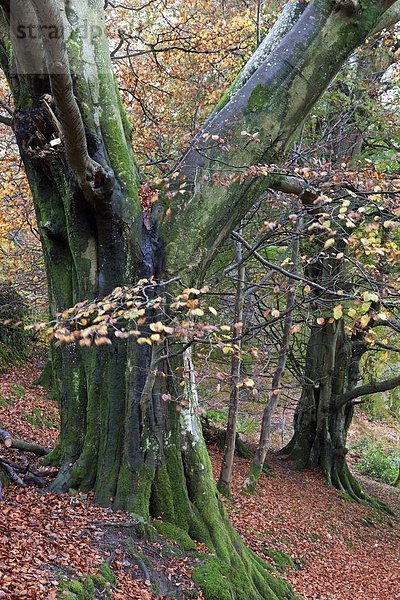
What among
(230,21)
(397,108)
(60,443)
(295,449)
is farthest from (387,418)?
(60,443)

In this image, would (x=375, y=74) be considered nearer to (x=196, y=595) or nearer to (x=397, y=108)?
(x=397, y=108)

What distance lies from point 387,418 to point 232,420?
61.8ft

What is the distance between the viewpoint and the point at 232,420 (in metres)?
9.27

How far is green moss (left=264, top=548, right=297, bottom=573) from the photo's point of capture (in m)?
7.59

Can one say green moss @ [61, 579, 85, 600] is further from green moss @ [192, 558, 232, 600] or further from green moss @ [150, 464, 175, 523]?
green moss @ [150, 464, 175, 523]

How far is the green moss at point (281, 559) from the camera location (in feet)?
24.9

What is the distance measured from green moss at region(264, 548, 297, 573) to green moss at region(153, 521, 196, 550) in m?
3.10

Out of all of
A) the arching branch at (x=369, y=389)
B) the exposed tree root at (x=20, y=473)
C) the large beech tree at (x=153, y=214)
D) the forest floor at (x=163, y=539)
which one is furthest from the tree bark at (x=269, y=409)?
the exposed tree root at (x=20, y=473)

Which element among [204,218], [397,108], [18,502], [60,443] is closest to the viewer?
[18,502]

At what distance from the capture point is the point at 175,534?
16.6 feet

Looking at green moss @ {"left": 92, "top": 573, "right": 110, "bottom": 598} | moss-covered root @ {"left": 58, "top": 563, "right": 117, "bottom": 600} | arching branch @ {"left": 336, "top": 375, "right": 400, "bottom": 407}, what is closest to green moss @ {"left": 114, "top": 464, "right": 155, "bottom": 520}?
moss-covered root @ {"left": 58, "top": 563, "right": 117, "bottom": 600}

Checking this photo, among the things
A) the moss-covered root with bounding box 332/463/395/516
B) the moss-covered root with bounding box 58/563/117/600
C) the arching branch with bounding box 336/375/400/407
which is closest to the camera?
the moss-covered root with bounding box 58/563/117/600

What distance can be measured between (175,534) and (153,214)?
3.14 m

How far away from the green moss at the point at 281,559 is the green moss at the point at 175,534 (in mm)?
3099
